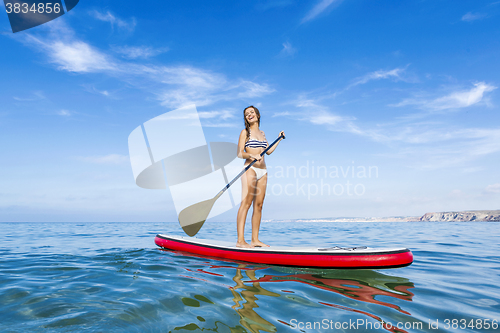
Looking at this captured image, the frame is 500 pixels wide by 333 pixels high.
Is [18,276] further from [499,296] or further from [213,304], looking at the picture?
[499,296]

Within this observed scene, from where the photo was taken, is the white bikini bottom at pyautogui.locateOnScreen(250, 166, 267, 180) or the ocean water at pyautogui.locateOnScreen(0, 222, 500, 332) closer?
the ocean water at pyautogui.locateOnScreen(0, 222, 500, 332)

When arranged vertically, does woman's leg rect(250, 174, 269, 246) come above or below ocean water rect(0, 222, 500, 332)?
above

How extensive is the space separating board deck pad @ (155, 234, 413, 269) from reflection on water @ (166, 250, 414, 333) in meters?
0.14

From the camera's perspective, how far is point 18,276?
3.93 metres

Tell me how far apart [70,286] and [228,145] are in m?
4.50

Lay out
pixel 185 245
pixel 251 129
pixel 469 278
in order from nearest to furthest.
Result: pixel 469 278, pixel 251 129, pixel 185 245

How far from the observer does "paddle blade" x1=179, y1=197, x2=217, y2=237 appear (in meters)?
6.12

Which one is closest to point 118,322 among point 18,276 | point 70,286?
point 70,286

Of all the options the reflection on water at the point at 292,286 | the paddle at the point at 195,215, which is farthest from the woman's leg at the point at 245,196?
the paddle at the point at 195,215

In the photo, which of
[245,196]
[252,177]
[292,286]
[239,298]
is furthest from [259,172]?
[239,298]

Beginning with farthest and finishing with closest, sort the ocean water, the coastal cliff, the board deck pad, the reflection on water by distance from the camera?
the coastal cliff < the board deck pad < the reflection on water < the ocean water

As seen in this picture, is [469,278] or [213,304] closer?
[213,304]

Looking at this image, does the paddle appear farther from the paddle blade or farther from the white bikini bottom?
the white bikini bottom

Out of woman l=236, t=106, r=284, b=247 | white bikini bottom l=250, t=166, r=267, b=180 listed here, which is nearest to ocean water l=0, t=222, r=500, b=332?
woman l=236, t=106, r=284, b=247
